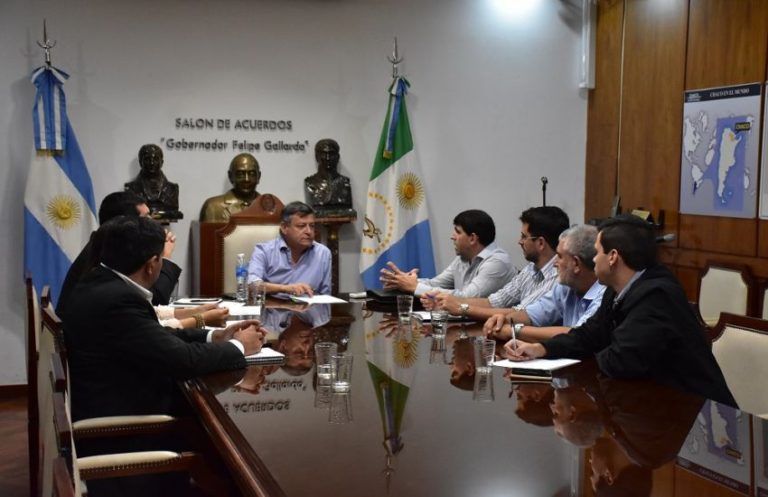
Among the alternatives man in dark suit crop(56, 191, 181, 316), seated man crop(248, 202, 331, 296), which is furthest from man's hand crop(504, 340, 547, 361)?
seated man crop(248, 202, 331, 296)

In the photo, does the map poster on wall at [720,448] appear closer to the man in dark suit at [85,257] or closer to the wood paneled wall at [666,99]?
the man in dark suit at [85,257]

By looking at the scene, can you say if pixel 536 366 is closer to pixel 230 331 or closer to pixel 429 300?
pixel 230 331

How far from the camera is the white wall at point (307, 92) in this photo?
18.3ft

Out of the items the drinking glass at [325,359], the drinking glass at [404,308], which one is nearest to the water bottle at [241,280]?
the drinking glass at [404,308]

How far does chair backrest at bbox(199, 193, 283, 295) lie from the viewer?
17.2 feet

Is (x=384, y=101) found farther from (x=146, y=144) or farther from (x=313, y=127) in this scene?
(x=146, y=144)

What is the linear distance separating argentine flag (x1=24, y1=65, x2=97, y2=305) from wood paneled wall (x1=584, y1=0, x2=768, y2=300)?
12.8 ft

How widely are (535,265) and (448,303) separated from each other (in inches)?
19.7

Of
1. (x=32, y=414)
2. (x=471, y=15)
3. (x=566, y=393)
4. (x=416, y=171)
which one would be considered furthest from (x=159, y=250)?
(x=471, y=15)

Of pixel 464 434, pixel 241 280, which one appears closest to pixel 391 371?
pixel 464 434

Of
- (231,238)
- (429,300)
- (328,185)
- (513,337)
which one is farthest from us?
(328,185)

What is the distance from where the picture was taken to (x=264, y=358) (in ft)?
9.16

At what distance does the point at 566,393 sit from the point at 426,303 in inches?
61.0

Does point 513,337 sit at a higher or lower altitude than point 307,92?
lower
